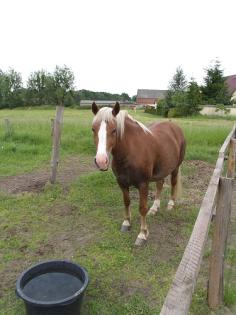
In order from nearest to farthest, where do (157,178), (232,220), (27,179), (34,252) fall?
1. (34,252)
2. (157,178)
3. (232,220)
4. (27,179)

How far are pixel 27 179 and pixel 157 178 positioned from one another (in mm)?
3391

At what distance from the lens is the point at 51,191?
5.84m

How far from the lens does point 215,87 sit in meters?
32.5

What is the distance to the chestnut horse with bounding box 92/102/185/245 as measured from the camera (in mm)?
3176

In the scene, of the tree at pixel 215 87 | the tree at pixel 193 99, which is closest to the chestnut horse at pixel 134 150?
the tree at pixel 193 99

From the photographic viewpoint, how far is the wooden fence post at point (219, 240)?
2.55 m

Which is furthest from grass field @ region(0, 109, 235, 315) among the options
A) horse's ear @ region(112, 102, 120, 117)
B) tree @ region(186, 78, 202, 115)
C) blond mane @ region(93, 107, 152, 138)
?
tree @ region(186, 78, 202, 115)

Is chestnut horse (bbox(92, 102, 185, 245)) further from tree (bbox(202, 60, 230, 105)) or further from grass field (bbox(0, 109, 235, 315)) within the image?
tree (bbox(202, 60, 230, 105))

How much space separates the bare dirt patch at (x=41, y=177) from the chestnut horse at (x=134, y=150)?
2460mm

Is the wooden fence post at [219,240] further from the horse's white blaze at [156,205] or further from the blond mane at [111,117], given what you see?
the horse's white blaze at [156,205]

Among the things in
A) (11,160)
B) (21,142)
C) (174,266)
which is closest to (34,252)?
(174,266)

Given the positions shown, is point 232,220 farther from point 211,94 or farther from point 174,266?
point 211,94

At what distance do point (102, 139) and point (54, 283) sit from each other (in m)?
1.40

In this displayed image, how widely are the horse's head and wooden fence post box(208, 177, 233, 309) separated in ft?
3.60
